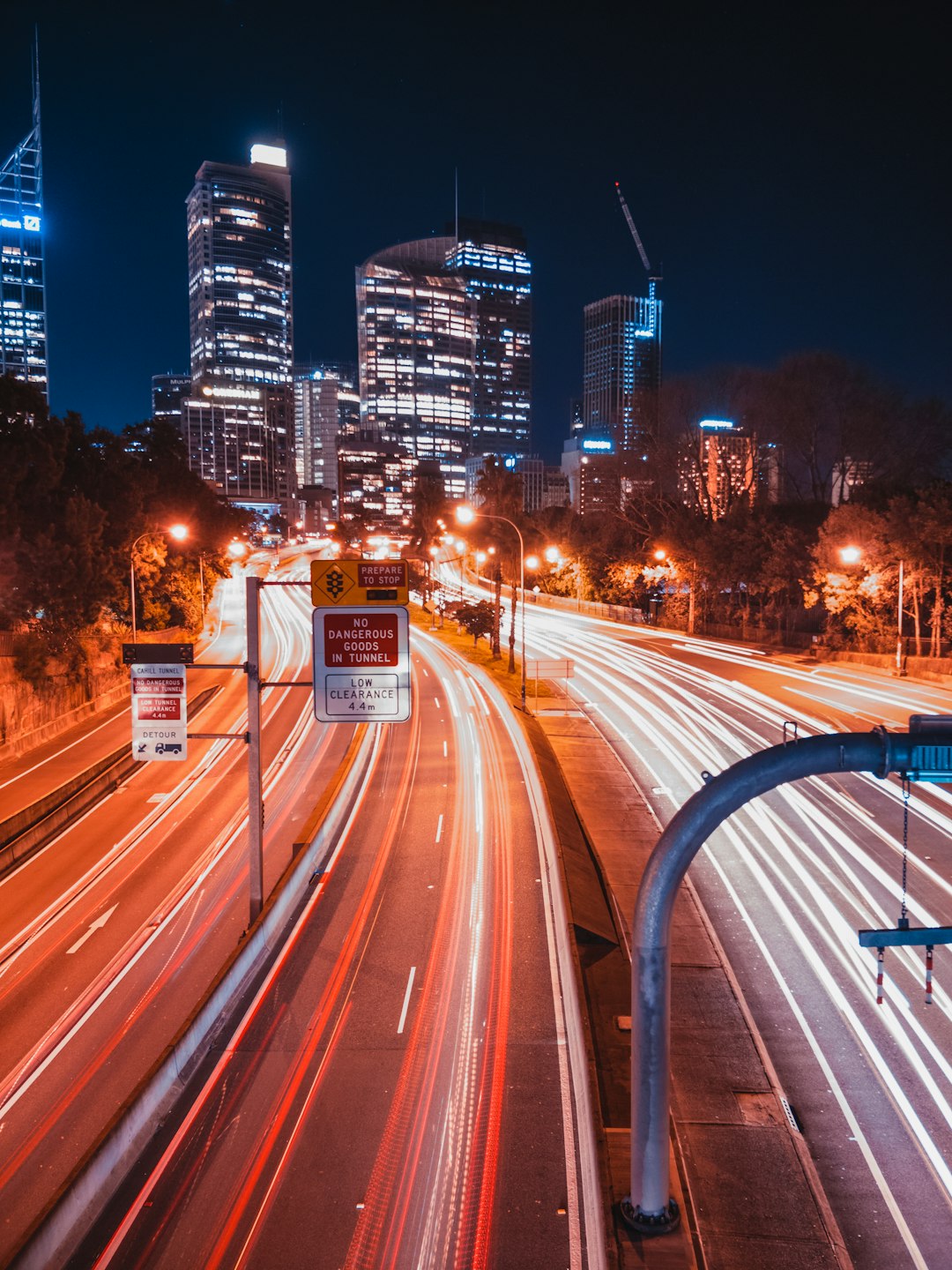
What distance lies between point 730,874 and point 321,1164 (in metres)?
13.8

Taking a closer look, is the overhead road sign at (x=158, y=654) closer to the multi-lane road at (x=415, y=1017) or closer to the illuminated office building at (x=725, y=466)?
the multi-lane road at (x=415, y=1017)

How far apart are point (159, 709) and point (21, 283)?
20476 centimetres

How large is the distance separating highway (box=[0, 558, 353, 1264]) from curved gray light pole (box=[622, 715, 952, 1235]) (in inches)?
262

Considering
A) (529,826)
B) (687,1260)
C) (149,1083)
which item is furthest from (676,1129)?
(529,826)

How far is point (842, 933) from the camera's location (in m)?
18.0

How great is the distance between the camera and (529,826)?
24547mm

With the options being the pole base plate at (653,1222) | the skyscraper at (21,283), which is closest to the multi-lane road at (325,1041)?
the pole base plate at (653,1222)

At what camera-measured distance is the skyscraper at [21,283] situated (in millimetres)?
180125

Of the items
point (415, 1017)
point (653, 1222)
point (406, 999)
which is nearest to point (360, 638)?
point (406, 999)

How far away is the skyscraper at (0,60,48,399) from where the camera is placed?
180125 millimetres

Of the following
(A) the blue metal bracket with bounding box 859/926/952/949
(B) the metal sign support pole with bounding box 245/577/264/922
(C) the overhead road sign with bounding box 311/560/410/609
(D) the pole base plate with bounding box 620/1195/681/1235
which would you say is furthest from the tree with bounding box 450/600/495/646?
(A) the blue metal bracket with bounding box 859/926/952/949

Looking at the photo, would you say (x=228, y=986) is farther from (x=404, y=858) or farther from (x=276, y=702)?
(x=276, y=702)

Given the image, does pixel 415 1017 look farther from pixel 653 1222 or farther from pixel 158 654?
pixel 158 654

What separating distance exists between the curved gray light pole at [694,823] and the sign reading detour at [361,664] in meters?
8.56
